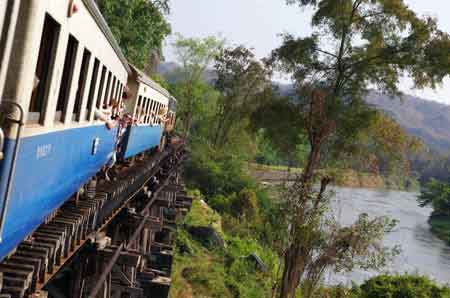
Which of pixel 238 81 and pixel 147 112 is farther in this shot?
pixel 238 81

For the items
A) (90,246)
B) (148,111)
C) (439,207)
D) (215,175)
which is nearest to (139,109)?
(148,111)

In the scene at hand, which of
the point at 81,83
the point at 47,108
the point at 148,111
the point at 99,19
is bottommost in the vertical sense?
the point at 47,108

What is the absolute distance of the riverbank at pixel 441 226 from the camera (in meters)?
50.8

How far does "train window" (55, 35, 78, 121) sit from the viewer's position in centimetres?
460

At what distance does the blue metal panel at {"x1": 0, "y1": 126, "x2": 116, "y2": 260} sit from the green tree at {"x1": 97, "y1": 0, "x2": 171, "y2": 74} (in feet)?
64.0

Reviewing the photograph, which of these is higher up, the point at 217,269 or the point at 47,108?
the point at 47,108

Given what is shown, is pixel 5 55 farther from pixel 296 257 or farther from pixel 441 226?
pixel 441 226

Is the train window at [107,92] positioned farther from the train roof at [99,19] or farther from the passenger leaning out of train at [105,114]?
the train roof at [99,19]

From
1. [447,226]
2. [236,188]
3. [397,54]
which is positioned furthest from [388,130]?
[447,226]

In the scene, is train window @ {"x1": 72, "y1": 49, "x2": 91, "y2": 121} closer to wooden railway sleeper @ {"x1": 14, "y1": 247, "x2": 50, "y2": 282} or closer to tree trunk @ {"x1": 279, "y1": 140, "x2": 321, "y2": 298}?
wooden railway sleeper @ {"x1": 14, "y1": 247, "x2": 50, "y2": 282}

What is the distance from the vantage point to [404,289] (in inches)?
734

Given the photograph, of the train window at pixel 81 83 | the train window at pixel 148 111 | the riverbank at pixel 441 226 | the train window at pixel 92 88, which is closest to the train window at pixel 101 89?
the train window at pixel 92 88

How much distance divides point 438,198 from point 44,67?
68011mm

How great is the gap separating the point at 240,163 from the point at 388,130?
1027 inches
